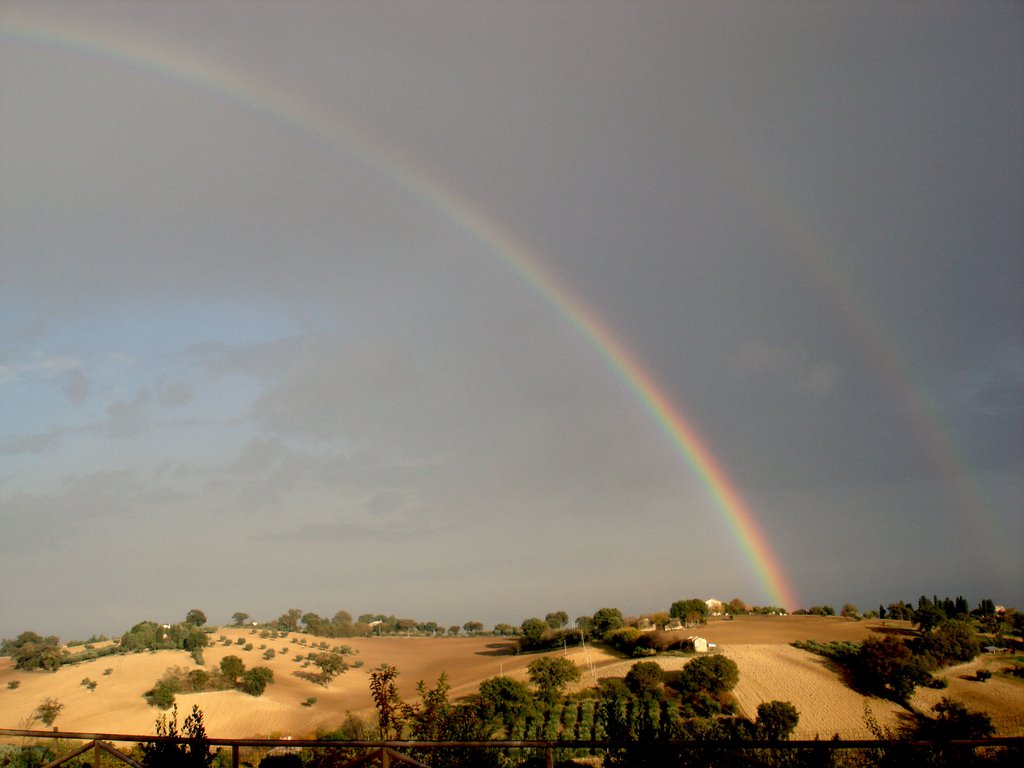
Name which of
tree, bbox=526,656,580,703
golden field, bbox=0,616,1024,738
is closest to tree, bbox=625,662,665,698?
golden field, bbox=0,616,1024,738

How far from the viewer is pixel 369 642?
403ft

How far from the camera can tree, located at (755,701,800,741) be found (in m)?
36.5

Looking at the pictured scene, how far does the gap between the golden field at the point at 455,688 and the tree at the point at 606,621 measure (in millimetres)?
6818

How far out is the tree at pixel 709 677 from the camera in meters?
44.8

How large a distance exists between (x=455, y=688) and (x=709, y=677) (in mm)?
23096

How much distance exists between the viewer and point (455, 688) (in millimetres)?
57906

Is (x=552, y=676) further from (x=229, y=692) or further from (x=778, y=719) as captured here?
(x=229, y=692)

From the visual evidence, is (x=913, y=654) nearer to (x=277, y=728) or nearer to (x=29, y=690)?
(x=277, y=728)

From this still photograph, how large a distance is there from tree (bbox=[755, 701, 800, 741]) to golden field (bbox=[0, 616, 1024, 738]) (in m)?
1.58

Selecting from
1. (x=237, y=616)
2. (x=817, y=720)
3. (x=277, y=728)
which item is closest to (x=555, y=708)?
(x=817, y=720)

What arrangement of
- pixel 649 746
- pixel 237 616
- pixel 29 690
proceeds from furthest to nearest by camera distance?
pixel 237 616
pixel 29 690
pixel 649 746

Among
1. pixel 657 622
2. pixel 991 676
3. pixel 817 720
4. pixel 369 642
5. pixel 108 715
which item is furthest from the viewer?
pixel 369 642

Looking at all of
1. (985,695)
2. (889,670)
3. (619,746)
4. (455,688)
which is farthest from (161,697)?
(619,746)

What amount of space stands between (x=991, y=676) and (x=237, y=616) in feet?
461
